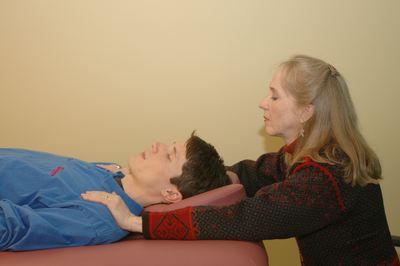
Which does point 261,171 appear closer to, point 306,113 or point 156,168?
point 306,113

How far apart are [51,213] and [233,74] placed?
4.70 ft

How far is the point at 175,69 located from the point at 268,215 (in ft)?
4.39

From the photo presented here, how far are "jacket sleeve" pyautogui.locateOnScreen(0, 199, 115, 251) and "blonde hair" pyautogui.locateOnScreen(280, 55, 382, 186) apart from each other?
91 centimetres

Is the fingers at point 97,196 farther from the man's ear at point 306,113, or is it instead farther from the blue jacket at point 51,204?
the man's ear at point 306,113

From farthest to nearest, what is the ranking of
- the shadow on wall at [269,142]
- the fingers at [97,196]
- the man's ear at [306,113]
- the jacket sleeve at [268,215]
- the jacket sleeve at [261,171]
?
1. the shadow on wall at [269,142]
2. the jacket sleeve at [261,171]
3. the man's ear at [306,113]
4. the fingers at [97,196]
5. the jacket sleeve at [268,215]

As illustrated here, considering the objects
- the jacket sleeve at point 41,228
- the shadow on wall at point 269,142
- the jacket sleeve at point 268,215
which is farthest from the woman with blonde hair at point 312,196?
the shadow on wall at point 269,142

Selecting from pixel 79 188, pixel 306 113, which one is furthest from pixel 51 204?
pixel 306 113

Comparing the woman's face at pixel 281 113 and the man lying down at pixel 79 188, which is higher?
the woman's face at pixel 281 113

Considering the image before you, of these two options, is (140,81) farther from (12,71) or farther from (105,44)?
(12,71)

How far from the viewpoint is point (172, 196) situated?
4.89 ft

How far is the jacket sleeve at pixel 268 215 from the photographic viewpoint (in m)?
1.14

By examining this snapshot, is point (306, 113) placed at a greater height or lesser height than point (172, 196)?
greater

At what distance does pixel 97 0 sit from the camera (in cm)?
221

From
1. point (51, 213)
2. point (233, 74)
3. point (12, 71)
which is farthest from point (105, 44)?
point (51, 213)
